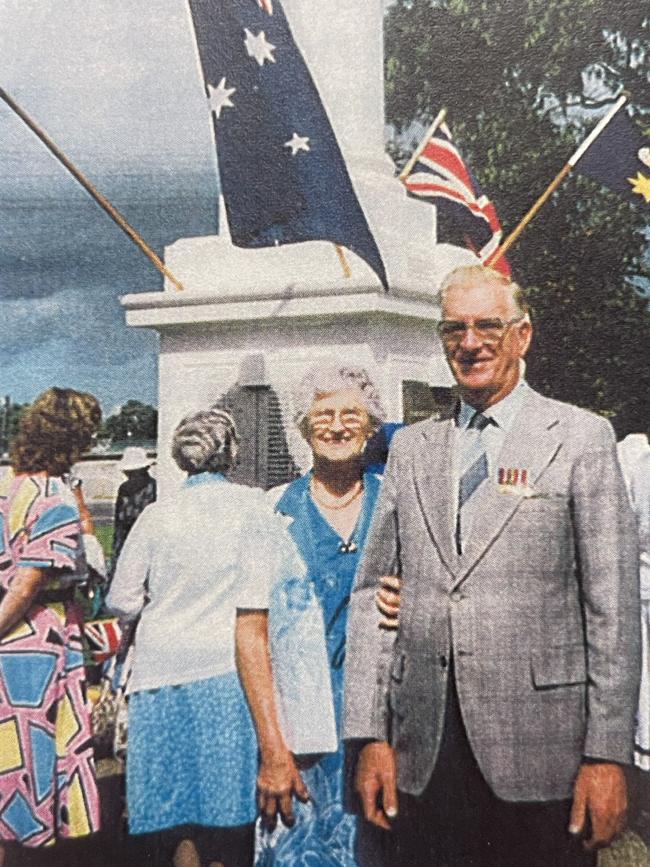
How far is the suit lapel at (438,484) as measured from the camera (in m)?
3.53

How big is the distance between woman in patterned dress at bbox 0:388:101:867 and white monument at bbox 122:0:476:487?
1.73 feet

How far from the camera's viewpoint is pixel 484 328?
3664 millimetres

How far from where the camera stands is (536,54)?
12.8ft

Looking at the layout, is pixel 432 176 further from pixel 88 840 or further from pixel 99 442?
pixel 88 840

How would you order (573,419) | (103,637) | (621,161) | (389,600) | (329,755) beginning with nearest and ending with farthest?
1. (573,419)
2. (389,600)
3. (329,755)
4. (621,161)
5. (103,637)

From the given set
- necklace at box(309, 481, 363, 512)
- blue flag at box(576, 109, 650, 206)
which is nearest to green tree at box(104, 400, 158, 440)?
necklace at box(309, 481, 363, 512)

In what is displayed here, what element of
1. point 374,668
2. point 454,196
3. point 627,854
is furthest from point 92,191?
point 627,854

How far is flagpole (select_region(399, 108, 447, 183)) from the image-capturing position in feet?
12.9

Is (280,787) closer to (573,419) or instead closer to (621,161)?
(573,419)

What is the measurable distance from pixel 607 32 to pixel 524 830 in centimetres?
294

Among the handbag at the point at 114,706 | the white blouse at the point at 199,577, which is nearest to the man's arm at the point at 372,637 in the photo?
the white blouse at the point at 199,577

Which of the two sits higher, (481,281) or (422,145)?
(422,145)

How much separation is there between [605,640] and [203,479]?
5.21 ft

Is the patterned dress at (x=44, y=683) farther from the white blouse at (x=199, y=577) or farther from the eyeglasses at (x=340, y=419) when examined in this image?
the eyeglasses at (x=340, y=419)
